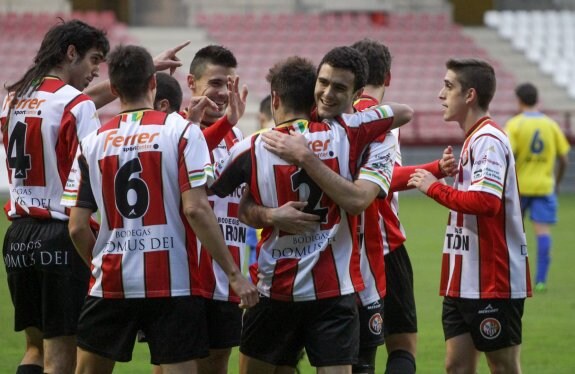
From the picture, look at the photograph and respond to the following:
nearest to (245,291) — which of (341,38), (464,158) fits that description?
(464,158)

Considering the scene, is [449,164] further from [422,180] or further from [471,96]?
[471,96]

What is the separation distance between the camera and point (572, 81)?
2897cm

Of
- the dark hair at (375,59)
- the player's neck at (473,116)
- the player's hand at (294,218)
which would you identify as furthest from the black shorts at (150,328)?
the player's neck at (473,116)

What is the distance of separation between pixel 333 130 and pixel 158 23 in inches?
1002

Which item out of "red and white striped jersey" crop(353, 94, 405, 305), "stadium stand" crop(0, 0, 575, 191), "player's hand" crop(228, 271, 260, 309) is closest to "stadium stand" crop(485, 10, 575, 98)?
"stadium stand" crop(0, 0, 575, 191)

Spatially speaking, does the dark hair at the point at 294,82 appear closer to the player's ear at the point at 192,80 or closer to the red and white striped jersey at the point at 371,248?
the red and white striped jersey at the point at 371,248

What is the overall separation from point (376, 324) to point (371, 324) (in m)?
0.03

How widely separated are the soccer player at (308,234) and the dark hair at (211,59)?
1010 mm

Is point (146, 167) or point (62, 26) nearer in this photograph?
point (146, 167)

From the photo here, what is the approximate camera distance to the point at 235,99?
5457 mm

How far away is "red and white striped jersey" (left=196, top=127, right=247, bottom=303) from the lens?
5.82 m

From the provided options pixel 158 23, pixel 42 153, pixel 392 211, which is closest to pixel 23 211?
pixel 42 153

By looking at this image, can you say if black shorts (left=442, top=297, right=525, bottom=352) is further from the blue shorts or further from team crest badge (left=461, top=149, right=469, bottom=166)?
the blue shorts

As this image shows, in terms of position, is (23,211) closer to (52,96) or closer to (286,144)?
(52,96)
